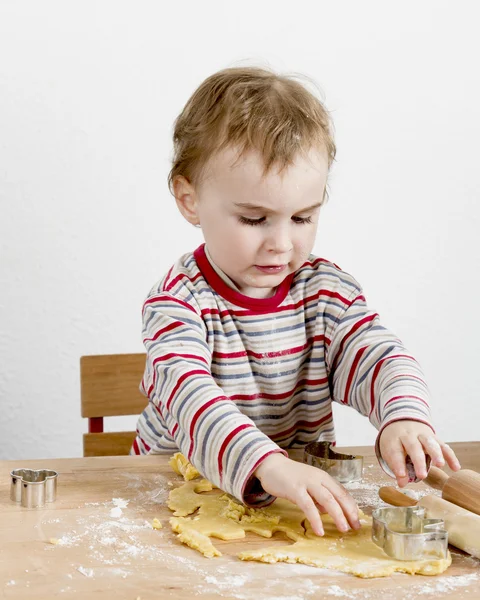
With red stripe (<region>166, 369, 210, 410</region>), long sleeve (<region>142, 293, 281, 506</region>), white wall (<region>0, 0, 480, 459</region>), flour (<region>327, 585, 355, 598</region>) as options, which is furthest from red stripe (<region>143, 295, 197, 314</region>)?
white wall (<region>0, 0, 480, 459</region>)

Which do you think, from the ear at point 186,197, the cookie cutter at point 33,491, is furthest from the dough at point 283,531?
the ear at point 186,197

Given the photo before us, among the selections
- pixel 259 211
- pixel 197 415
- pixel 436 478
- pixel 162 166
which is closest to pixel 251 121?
pixel 259 211

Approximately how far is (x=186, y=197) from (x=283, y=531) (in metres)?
0.43

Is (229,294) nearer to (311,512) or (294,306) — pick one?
(294,306)

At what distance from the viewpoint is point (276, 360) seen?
42.6 inches

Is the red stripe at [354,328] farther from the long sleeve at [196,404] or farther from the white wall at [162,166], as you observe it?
the white wall at [162,166]

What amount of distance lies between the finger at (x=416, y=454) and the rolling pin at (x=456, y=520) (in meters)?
0.02

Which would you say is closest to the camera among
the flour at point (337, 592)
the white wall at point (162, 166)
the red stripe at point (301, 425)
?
the flour at point (337, 592)

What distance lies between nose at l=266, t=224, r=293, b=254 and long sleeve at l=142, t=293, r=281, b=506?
135mm

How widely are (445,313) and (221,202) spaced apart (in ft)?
4.02

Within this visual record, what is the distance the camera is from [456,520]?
78cm

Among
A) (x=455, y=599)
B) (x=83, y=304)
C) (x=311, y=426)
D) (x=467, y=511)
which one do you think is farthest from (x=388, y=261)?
(x=455, y=599)

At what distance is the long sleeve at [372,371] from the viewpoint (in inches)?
36.4

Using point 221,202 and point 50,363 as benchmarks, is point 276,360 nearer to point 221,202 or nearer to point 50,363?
point 221,202
